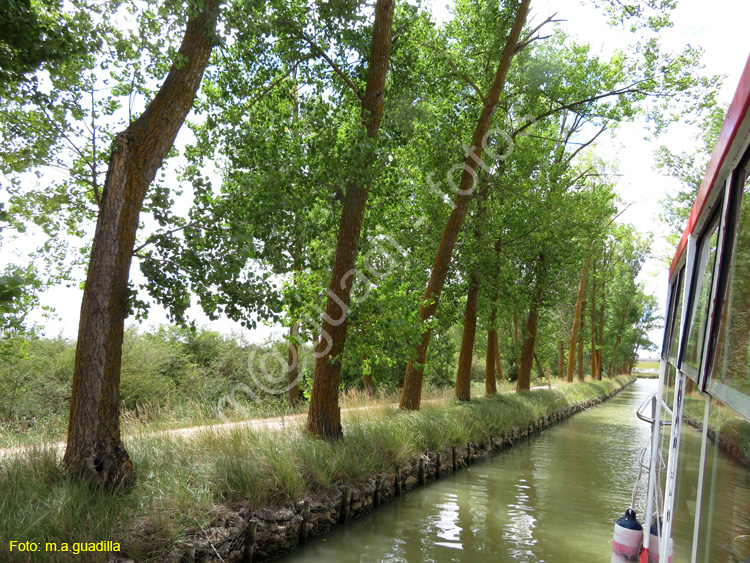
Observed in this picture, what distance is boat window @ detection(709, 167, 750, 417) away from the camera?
189 cm

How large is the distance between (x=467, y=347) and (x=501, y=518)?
858cm

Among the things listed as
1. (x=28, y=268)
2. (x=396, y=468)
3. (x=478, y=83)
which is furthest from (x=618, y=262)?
(x=28, y=268)

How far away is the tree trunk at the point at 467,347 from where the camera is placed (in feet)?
56.1

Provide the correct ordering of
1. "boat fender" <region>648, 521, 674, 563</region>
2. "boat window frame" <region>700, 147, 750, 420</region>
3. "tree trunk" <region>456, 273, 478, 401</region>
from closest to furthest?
"boat window frame" <region>700, 147, 750, 420</region>
"boat fender" <region>648, 521, 674, 563</region>
"tree trunk" <region>456, 273, 478, 401</region>

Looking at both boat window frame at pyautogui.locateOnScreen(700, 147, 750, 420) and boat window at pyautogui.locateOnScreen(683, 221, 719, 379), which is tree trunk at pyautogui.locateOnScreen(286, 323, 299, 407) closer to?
boat window at pyautogui.locateOnScreen(683, 221, 719, 379)

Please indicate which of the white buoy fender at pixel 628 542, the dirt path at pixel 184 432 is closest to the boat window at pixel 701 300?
the white buoy fender at pixel 628 542

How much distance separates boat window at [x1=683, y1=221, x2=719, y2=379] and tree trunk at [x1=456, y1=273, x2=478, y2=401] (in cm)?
1342

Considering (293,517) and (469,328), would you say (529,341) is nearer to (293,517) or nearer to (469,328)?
A: (469,328)

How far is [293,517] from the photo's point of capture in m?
7.10

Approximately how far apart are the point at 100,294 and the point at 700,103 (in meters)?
17.7

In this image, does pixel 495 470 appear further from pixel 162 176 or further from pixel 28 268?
pixel 28 268

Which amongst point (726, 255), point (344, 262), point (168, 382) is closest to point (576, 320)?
point (168, 382)

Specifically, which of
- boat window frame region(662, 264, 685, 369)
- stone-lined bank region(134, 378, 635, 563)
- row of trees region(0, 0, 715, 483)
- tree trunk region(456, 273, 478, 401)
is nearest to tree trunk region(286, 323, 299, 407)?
row of trees region(0, 0, 715, 483)

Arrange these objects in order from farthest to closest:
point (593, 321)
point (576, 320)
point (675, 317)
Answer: point (593, 321)
point (576, 320)
point (675, 317)
